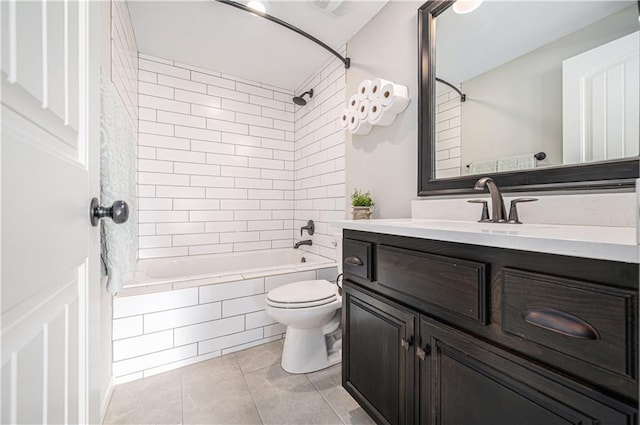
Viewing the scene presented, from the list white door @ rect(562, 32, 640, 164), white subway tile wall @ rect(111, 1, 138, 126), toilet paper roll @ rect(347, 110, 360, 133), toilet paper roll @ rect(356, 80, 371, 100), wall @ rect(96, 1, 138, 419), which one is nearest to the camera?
white door @ rect(562, 32, 640, 164)

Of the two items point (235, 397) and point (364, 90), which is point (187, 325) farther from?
point (364, 90)

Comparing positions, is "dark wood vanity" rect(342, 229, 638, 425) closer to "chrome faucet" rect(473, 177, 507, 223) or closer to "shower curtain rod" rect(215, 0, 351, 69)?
"chrome faucet" rect(473, 177, 507, 223)

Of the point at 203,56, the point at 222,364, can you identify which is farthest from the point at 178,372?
the point at 203,56

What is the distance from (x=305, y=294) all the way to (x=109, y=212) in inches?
46.1

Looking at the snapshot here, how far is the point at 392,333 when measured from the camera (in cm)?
98

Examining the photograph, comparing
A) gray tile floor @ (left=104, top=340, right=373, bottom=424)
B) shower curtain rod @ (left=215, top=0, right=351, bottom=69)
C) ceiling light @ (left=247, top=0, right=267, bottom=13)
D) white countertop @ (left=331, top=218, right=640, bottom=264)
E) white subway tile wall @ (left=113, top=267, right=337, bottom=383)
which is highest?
ceiling light @ (left=247, top=0, right=267, bottom=13)

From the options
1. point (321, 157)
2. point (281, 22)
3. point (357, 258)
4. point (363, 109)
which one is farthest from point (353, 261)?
point (281, 22)

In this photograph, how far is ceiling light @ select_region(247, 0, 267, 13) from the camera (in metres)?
1.69

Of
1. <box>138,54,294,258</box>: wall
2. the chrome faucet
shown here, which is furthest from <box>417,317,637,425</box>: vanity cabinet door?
<box>138,54,294,258</box>: wall

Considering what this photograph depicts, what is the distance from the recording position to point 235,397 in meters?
1.40

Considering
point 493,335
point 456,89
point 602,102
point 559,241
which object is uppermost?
point 456,89

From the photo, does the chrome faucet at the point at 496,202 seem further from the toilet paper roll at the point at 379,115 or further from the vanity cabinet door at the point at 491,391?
the toilet paper roll at the point at 379,115

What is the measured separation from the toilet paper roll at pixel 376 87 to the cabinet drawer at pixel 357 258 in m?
0.98

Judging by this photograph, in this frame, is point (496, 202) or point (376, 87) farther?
point (376, 87)
